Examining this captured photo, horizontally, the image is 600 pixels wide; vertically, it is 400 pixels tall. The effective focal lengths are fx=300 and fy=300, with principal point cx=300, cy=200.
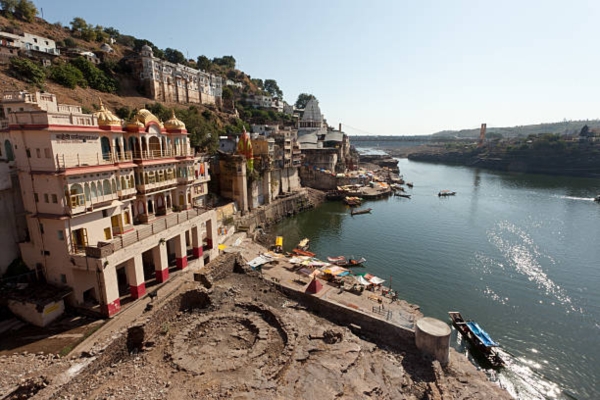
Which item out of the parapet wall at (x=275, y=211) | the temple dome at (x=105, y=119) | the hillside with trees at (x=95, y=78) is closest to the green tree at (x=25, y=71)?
the hillside with trees at (x=95, y=78)

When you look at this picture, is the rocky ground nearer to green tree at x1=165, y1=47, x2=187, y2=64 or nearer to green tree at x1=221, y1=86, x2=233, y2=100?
green tree at x1=221, y1=86, x2=233, y2=100

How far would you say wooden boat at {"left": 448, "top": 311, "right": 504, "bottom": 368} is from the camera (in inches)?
802

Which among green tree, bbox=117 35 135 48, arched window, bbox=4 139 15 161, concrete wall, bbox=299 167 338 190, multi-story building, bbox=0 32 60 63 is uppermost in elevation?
green tree, bbox=117 35 135 48

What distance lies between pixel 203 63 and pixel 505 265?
10513cm

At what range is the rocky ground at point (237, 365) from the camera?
13.1 m

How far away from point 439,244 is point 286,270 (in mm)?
24098

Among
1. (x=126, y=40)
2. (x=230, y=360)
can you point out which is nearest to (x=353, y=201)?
(x=230, y=360)

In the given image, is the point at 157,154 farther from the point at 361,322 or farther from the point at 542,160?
the point at 542,160

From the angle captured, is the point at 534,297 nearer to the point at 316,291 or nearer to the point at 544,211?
the point at 316,291

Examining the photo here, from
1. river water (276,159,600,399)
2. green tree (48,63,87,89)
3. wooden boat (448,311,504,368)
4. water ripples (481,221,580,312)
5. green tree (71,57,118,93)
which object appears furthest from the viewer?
green tree (71,57,118,93)

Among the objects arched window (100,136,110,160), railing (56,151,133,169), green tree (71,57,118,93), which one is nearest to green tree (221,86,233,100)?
green tree (71,57,118,93)

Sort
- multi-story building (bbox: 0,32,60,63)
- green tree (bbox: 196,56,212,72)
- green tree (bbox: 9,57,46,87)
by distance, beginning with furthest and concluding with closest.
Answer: green tree (bbox: 196,56,212,72), multi-story building (bbox: 0,32,60,63), green tree (bbox: 9,57,46,87)

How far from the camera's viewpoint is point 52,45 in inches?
2372

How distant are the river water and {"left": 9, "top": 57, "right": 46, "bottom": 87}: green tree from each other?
4563 centimetres
